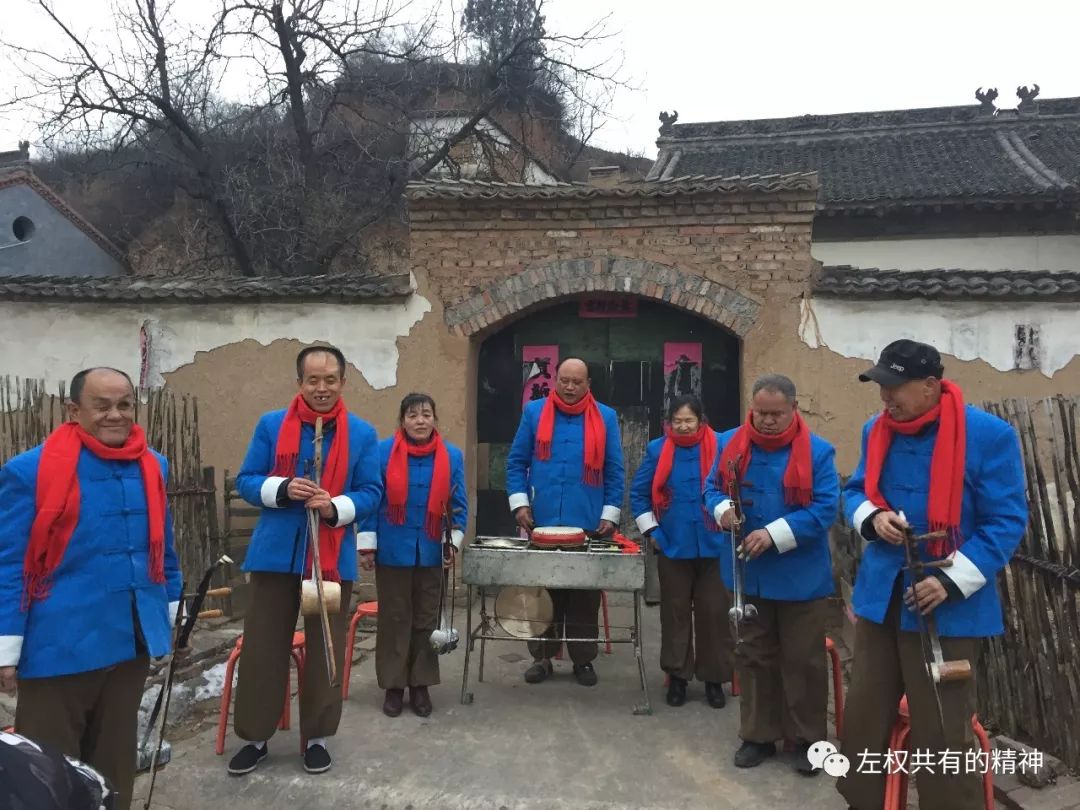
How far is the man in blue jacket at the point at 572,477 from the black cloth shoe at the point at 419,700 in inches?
28.4

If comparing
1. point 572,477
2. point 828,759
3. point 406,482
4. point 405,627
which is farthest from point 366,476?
point 828,759

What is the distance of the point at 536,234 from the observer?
6309 millimetres

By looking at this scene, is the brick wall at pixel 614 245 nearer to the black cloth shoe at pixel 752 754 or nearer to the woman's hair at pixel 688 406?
the woman's hair at pixel 688 406

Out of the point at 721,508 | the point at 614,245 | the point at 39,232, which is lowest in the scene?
the point at 721,508

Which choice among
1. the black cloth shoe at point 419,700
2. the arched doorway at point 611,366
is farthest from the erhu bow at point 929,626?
the arched doorway at point 611,366

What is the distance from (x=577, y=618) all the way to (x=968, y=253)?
820 cm

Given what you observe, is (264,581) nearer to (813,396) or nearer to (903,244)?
(813,396)

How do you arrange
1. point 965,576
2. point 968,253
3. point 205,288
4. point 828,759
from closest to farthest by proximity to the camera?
point 965,576 < point 828,759 < point 205,288 < point 968,253

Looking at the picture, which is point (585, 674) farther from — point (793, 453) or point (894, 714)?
point (894, 714)

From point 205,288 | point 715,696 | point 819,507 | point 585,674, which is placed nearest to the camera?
point 819,507

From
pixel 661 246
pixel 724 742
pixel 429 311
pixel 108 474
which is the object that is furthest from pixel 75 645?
pixel 661 246

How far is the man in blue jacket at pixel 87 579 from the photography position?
2326 mm

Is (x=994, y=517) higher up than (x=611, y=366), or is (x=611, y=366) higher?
(x=611, y=366)

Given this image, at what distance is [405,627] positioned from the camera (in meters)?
3.92
